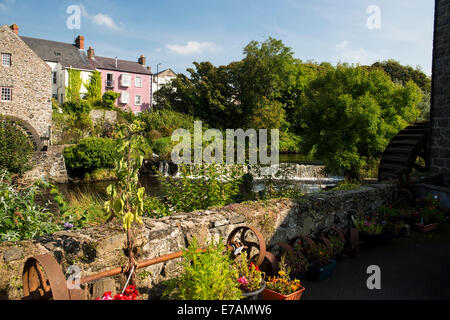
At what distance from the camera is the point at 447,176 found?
26.7 ft

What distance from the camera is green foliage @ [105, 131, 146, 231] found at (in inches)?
104

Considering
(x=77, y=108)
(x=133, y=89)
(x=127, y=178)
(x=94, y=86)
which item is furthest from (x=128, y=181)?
(x=133, y=89)

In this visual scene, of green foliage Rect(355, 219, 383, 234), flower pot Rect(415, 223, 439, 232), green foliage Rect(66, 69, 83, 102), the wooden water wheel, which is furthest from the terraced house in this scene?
flower pot Rect(415, 223, 439, 232)

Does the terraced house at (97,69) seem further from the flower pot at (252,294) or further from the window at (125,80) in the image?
the flower pot at (252,294)

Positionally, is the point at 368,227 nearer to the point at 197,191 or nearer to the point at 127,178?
the point at 197,191

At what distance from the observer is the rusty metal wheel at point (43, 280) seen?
2047 millimetres

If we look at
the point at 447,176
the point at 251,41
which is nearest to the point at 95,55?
the point at 251,41

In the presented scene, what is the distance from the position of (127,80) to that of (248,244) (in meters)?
39.4

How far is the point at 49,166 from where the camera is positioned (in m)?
18.9

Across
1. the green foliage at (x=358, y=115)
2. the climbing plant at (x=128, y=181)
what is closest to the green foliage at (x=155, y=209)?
the climbing plant at (x=128, y=181)

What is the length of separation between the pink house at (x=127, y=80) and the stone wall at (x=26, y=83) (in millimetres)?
12867

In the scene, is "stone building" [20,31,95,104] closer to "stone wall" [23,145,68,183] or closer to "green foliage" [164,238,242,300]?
"stone wall" [23,145,68,183]

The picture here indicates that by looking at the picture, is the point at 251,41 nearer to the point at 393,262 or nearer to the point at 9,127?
the point at 9,127
